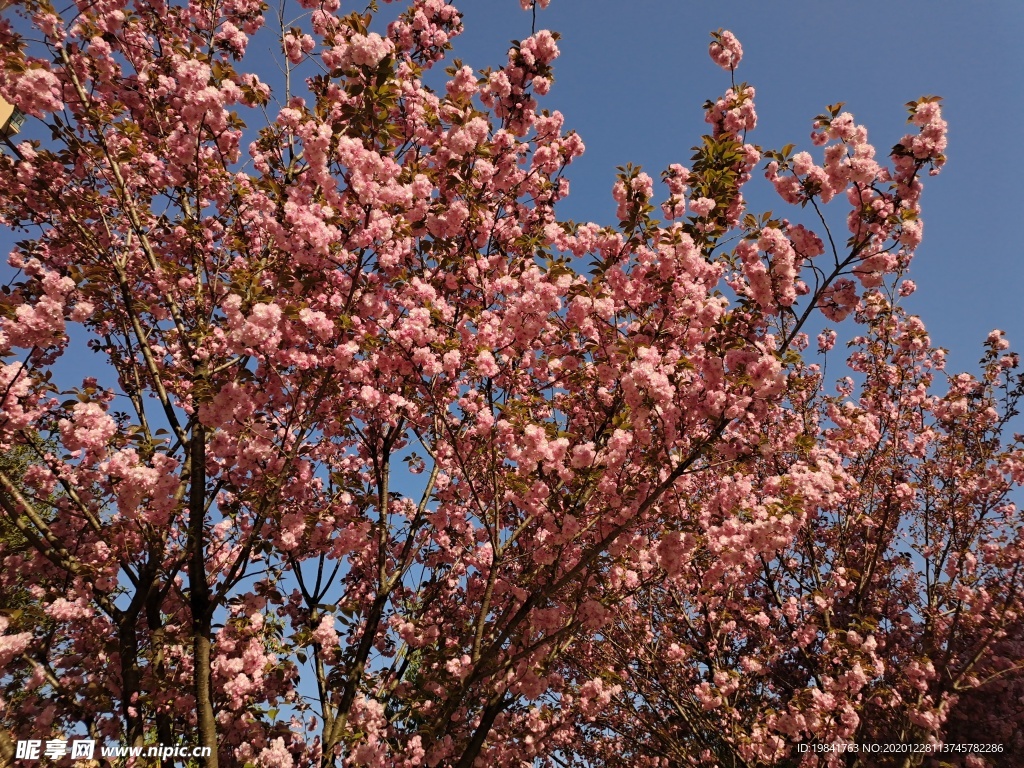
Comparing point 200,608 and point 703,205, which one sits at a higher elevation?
point 703,205

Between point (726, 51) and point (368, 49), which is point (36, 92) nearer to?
point (368, 49)

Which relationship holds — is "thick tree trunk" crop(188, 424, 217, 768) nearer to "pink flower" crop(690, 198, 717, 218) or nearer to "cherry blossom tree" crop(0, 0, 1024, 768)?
"cherry blossom tree" crop(0, 0, 1024, 768)

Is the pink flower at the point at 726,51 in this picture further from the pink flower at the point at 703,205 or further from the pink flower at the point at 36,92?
the pink flower at the point at 36,92

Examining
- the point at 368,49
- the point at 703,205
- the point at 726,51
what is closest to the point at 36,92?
the point at 368,49

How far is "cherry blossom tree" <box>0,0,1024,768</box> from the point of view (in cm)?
480

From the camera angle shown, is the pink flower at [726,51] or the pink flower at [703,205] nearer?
the pink flower at [703,205]

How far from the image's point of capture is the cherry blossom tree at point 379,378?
4.80m

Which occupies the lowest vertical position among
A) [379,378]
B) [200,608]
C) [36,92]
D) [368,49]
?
[200,608]

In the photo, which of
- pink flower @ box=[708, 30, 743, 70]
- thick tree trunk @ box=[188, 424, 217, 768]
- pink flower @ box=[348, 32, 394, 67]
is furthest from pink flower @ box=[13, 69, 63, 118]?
pink flower @ box=[708, 30, 743, 70]

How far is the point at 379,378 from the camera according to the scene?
5.88 metres

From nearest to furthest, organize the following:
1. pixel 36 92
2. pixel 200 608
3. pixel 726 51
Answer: pixel 36 92, pixel 200 608, pixel 726 51

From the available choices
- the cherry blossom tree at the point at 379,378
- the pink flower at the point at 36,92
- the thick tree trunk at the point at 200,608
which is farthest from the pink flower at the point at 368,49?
the thick tree trunk at the point at 200,608

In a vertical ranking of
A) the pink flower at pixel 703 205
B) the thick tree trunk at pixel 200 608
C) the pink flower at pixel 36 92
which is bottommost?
the thick tree trunk at pixel 200 608

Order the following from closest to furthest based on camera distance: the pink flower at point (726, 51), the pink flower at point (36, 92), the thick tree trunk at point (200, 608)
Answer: the thick tree trunk at point (200, 608) → the pink flower at point (36, 92) → the pink flower at point (726, 51)
